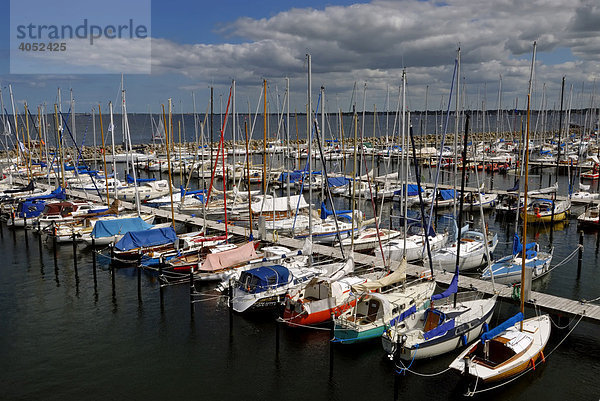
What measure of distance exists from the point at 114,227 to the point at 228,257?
13251 millimetres

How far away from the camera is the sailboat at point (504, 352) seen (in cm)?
1966

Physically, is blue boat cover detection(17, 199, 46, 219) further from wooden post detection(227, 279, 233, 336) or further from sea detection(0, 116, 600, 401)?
wooden post detection(227, 279, 233, 336)

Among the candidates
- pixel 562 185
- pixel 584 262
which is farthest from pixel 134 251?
pixel 562 185

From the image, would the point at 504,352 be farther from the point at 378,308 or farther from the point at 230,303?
the point at 230,303

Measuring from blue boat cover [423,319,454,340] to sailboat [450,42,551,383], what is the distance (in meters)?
1.49

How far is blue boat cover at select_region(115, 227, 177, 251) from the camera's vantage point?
35.5m

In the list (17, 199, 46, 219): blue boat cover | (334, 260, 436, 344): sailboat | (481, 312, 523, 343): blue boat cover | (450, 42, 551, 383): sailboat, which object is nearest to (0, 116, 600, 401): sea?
(450, 42, 551, 383): sailboat

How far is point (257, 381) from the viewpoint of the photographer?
21312 millimetres

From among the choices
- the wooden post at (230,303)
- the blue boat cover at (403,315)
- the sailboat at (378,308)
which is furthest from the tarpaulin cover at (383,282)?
the wooden post at (230,303)

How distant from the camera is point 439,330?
21.8 meters

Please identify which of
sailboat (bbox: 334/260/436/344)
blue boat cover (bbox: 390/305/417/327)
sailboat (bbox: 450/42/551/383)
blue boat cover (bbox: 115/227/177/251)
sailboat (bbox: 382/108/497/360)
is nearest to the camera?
sailboat (bbox: 450/42/551/383)

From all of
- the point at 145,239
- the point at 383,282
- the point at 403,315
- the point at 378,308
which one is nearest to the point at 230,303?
the point at 378,308

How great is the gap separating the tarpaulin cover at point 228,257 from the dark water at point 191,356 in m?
1.67

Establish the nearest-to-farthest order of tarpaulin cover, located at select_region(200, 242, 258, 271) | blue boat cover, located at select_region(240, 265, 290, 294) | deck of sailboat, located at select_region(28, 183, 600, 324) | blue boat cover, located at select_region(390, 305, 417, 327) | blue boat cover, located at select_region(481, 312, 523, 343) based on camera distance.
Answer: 1. blue boat cover, located at select_region(481, 312, 523, 343)
2. blue boat cover, located at select_region(390, 305, 417, 327)
3. deck of sailboat, located at select_region(28, 183, 600, 324)
4. blue boat cover, located at select_region(240, 265, 290, 294)
5. tarpaulin cover, located at select_region(200, 242, 258, 271)
